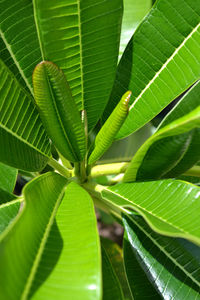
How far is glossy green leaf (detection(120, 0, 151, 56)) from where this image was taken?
1.14 metres

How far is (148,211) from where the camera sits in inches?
26.0

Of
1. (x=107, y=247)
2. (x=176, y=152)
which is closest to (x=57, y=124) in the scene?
(x=176, y=152)

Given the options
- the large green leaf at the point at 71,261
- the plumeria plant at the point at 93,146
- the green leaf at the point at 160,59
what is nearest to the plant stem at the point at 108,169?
the plumeria plant at the point at 93,146

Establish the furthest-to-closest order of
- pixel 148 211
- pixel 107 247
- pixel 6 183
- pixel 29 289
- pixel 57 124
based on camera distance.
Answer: pixel 107 247 → pixel 6 183 → pixel 57 124 → pixel 148 211 → pixel 29 289

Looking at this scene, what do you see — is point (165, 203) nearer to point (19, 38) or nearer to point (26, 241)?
point (26, 241)

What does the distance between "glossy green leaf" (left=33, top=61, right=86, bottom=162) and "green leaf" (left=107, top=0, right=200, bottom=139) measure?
201 mm

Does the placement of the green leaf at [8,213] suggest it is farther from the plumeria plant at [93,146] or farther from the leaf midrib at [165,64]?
the leaf midrib at [165,64]

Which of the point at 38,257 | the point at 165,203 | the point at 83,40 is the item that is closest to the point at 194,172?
the point at 165,203

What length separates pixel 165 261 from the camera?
84 centimetres

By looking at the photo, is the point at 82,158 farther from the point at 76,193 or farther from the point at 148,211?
the point at 148,211

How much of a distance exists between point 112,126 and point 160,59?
0.30 metres

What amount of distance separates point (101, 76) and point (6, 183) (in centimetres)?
41

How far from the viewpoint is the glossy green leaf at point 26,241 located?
1.51 feet

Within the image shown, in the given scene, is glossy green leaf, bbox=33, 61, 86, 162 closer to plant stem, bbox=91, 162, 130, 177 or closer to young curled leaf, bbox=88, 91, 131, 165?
young curled leaf, bbox=88, 91, 131, 165
